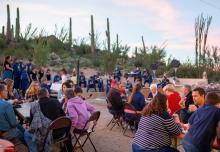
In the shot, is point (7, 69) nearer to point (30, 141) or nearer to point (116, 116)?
point (116, 116)

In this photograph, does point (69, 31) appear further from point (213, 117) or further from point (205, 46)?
point (213, 117)

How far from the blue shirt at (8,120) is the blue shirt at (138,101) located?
3.54 m

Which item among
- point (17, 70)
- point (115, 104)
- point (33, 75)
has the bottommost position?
point (115, 104)

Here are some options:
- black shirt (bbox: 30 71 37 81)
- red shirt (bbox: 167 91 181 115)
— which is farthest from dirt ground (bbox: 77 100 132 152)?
black shirt (bbox: 30 71 37 81)

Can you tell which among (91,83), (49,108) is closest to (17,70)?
(91,83)

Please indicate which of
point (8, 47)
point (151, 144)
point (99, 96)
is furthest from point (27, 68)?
point (8, 47)

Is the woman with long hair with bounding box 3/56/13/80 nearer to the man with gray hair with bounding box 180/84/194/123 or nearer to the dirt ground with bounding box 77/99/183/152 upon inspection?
the dirt ground with bounding box 77/99/183/152

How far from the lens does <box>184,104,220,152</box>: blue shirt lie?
4574 mm

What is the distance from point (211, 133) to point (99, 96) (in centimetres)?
1507

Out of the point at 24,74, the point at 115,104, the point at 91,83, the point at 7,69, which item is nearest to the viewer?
the point at 115,104

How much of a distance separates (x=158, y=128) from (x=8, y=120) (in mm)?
2127

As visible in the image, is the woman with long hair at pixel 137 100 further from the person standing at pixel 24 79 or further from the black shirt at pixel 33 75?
the black shirt at pixel 33 75

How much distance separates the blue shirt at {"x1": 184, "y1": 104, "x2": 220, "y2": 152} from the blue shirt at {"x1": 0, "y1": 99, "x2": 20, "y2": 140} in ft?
8.08

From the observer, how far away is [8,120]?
19.3 feet
